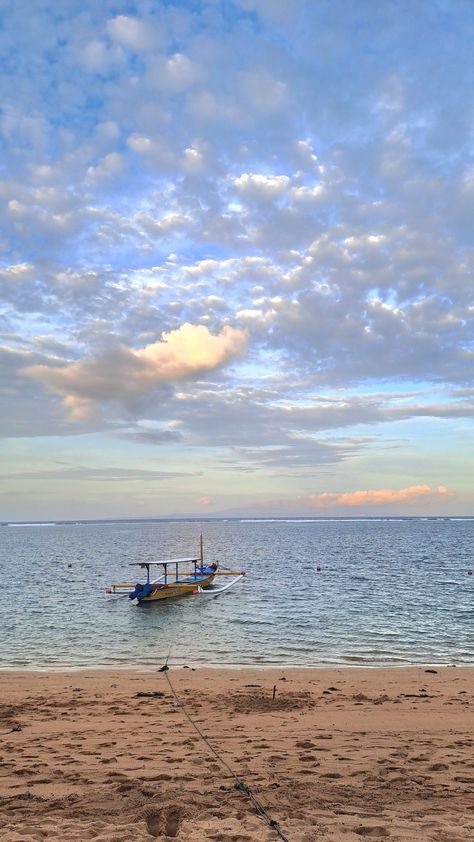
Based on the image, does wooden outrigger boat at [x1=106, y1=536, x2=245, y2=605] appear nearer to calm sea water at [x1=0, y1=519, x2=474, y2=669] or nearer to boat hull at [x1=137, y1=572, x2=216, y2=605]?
boat hull at [x1=137, y1=572, x2=216, y2=605]

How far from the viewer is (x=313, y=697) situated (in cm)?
1462

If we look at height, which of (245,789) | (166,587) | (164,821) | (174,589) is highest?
(164,821)

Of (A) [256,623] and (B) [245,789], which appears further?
(A) [256,623]

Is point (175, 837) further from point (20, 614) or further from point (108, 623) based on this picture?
point (20, 614)

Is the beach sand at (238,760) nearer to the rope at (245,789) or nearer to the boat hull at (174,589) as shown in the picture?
the rope at (245,789)

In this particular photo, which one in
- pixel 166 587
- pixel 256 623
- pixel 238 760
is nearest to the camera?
pixel 238 760

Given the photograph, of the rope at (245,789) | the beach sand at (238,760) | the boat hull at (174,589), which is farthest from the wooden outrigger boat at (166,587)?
the rope at (245,789)

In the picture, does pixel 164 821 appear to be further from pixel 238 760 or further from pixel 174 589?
pixel 174 589

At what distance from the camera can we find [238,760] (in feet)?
31.0

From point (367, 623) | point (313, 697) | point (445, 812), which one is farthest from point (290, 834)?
point (367, 623)

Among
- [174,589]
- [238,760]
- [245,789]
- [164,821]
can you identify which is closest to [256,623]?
[174,589]

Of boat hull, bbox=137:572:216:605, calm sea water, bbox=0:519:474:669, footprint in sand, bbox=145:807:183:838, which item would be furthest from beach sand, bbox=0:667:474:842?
boat hull, bbox=137:572:216:605

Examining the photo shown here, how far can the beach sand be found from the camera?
6820 mm

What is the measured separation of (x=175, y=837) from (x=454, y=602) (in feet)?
105
